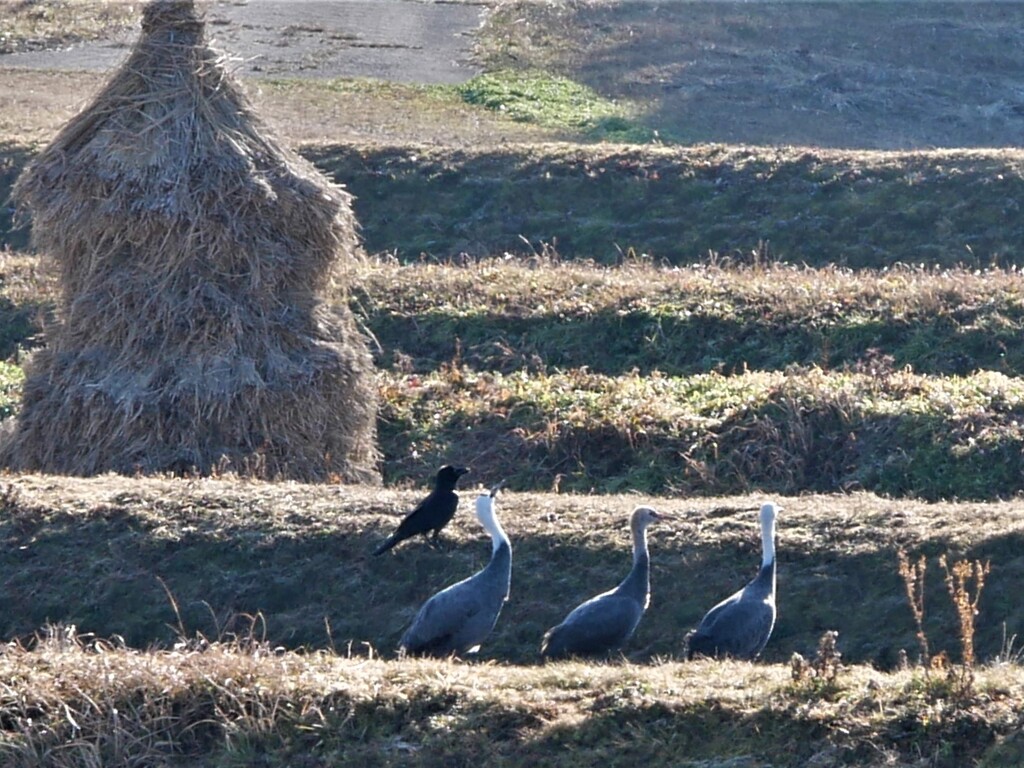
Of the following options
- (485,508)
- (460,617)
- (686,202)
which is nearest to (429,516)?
(485,508)

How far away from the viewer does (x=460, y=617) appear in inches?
338

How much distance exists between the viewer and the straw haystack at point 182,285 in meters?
13.0

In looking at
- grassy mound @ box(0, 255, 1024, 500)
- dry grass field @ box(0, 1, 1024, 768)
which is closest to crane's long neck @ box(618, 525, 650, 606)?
dry grass field @ box(0, 1, 1024, 768)

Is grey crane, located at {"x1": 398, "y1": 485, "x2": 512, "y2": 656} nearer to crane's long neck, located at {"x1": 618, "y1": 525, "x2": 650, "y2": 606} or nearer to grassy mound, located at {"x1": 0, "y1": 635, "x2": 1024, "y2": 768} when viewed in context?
crane's long neck, located at {"x1": 618, "y1": 525, "x2": 650, "y2": 606}

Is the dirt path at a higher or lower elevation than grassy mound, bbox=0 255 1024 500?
higher

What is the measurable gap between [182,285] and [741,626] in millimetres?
6792

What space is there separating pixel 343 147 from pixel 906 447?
1559 cm

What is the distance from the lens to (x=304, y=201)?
13.3 m

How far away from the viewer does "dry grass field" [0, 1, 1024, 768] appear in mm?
7188

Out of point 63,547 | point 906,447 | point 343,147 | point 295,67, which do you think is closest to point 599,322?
point 906,447

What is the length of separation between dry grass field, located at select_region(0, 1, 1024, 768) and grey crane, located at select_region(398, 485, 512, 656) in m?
0.23

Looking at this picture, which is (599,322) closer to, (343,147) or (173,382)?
(173,382)

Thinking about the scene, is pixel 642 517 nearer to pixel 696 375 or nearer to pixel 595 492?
pixel 595 492

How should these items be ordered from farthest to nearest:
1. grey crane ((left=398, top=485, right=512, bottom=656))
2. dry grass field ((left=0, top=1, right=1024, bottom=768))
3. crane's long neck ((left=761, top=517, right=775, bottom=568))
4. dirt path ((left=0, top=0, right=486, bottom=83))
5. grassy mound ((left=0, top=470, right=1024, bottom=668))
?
1. dirt path ((left=0, top=0, right=486, bottom=83))
2. grassy mound ((left=0, top=470, right=1024, bottom=668))
3. crane's long neck ((left=761, top=517, right=775, bottom=568))
4. grey crane ((left=398, top=485, right=512, bottom=656))
5. dry grass field ((left=0, top=1, right=1024, bottom=768))
